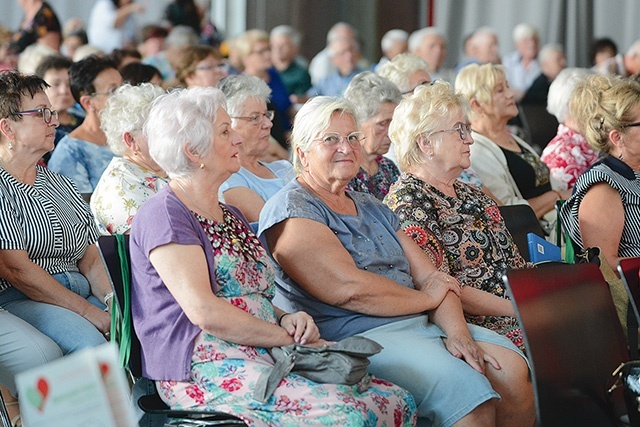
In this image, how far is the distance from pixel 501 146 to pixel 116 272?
2.81 m

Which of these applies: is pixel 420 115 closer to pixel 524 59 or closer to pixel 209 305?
pixel 209 305

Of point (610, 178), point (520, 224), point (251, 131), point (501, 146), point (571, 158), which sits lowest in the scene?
point (571, 158)

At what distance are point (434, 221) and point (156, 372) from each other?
1189mm

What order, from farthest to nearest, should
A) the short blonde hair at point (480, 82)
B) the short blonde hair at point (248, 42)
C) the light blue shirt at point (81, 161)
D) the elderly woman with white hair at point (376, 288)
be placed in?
the short blonde hair at point (248, 42) → the short blonde hair at point (480, 82) → the light blue shirt at point (81, 161) → the elderly woman with white hair at point (376, 288)

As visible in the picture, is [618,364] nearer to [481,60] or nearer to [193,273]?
[193,273]

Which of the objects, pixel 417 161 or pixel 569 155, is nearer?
pixel 417 161

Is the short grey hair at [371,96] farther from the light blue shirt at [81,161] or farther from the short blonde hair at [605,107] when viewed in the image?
the light blue shirt at [81,161]

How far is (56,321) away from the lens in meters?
3.07

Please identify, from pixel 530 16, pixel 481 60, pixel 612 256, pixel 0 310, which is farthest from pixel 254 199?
pixel 530 16

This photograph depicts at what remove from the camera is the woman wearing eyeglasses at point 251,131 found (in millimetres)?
3857

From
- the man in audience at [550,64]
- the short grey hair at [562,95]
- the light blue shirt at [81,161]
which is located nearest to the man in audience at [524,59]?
the man in audience at [550,64]

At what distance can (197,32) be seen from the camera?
10250 millimetres

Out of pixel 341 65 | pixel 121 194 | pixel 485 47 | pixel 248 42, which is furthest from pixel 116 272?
pixel 485 47

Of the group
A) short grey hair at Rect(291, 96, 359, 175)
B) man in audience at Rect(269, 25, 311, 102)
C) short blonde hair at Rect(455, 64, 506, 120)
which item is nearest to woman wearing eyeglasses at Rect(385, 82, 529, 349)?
short grey hair at Rect(291, 96, 359, 175)
